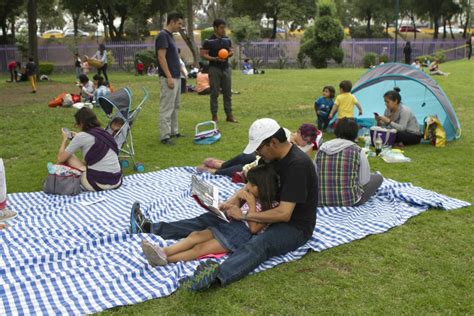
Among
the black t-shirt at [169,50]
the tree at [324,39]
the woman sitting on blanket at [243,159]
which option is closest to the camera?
the woman sitting on blanket at [243,159]

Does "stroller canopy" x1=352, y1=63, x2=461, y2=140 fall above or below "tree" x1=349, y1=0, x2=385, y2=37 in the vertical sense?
below

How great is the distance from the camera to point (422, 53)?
111 ft

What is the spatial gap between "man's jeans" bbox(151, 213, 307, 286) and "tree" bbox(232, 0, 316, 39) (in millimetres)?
39534

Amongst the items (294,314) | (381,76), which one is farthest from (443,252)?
(381,76)

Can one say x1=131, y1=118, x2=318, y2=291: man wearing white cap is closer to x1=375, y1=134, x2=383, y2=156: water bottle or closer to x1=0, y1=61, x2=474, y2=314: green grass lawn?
x1=0, y1=61, x2=474, y2=314: green grass lawn

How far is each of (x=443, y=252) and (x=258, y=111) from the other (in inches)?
320

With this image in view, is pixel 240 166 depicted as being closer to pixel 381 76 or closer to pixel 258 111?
pixel 381 76

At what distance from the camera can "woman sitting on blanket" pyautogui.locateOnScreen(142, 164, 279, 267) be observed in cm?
379

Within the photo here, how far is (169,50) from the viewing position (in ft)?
26.2

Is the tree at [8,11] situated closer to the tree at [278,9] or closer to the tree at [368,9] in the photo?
the tree at [278,9]

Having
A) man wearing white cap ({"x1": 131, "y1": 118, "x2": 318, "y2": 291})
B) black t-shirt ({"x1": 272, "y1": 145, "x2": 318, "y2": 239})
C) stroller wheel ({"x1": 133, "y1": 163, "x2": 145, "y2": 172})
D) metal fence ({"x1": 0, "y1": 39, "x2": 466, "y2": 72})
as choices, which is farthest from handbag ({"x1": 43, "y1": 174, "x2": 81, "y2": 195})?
metal fence ({"x1": 0, "y1": 39, "x2": 466, "y2": 72})

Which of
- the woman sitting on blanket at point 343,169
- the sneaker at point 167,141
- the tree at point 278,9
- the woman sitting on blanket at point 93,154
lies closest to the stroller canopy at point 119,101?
the woman sitting on blanket at point 93,154

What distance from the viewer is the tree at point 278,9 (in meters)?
41.6

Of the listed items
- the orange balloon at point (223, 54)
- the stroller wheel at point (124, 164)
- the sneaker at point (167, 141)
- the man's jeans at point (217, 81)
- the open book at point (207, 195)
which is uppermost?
the orange balloon at point (223, 54)
